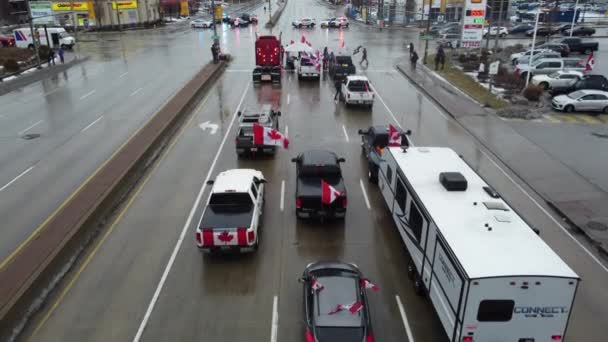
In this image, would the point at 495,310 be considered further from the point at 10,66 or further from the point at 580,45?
the point at 580,45

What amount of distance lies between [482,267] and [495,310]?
34.9 inches

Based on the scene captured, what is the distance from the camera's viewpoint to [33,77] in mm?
42219

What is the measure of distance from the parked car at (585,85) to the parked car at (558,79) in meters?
0.25

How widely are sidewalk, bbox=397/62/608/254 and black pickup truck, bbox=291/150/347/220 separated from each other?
27.3 feet

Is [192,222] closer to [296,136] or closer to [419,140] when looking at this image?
[296,136]

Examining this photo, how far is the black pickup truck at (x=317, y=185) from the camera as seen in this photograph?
51.2ft

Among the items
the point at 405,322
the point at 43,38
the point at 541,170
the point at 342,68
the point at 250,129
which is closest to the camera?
the point at 405,322

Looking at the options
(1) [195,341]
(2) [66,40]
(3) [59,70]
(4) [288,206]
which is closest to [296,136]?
(4) [288,206]

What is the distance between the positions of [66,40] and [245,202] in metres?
58.1

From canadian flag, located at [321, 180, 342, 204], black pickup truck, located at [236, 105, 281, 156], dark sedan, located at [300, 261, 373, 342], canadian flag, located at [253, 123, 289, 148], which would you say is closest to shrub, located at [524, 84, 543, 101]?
black pickup truck, located at [236, 105, 281, 156]

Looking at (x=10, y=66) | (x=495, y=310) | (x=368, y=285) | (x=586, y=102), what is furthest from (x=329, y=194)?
(x=10, y=66)

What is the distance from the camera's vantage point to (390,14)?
9538 cm

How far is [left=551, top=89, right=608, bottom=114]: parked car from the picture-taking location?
1172 inches

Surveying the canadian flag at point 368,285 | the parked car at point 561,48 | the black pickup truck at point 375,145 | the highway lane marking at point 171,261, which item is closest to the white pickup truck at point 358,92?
the black pickup truck at point 375,145
